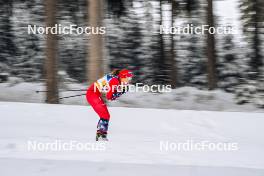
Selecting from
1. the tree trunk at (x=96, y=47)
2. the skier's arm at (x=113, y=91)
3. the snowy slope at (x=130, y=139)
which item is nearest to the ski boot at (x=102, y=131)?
the snowy slope at (x=130, y=139)

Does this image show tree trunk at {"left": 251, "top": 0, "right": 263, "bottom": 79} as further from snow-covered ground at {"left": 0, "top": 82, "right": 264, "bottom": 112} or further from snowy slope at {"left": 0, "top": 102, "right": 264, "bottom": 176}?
snowy slope at {"left": 0, "top": 102, "right": 264, "bottom": 176}

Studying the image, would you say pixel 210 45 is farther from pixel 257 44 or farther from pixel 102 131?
pixel 102 131

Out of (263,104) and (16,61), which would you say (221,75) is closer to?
(263,104)

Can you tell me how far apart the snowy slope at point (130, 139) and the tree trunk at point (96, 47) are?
175 centimetres

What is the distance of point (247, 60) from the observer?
24.5 meters

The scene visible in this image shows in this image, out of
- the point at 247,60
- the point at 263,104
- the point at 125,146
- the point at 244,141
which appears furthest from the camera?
the point at 247,60

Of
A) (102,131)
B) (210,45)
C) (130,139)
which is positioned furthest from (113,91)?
(210,45)

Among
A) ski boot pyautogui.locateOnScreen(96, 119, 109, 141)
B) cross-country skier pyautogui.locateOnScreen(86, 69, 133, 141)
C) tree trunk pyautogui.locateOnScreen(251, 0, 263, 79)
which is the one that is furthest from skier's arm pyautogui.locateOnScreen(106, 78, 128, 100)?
tree trunk pyautogui.locateOnScreen(251, 0, 263, 79)

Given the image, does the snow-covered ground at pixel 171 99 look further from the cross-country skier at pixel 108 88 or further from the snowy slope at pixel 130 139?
the cross-country skier at pixel 108 88

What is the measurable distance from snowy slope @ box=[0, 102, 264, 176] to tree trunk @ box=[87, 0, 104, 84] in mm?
→ 1752

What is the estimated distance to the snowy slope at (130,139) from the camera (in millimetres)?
5520

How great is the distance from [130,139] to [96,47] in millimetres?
3105

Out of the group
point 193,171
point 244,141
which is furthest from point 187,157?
point 244,141

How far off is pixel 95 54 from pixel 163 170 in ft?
15.9
